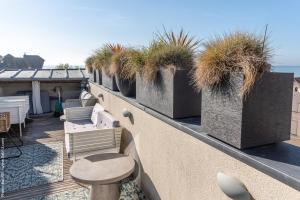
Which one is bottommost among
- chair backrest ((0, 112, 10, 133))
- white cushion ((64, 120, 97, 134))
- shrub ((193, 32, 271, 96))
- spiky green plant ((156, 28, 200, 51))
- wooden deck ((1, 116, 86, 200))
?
wooden deck ((1, 116, 86, 200))

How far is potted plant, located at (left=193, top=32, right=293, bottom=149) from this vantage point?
1380 mm

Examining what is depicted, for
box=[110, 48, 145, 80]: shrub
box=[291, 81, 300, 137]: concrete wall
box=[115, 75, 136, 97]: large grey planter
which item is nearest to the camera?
box=[110, 48, 145, 80]: shrub

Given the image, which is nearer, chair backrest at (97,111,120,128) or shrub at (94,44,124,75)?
chair backrest at (97,111,120,128)

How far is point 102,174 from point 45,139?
417 centimetres

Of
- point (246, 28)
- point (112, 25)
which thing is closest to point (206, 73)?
point (246, 28)

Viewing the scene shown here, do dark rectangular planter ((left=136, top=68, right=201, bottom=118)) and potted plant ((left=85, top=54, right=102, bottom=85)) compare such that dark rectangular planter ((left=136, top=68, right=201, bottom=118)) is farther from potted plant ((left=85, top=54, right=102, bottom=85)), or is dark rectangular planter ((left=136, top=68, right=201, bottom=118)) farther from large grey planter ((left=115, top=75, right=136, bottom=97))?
potted plant ((left=85, top=54, right=102, bottom=85))

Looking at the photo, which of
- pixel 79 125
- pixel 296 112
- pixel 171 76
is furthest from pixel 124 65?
pixel 296 112

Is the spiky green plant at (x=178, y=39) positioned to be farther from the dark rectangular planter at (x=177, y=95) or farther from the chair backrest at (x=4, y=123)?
the chair backrest at (x=4, y=123)

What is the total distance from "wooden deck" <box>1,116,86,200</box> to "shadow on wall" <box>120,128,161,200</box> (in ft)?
3.30

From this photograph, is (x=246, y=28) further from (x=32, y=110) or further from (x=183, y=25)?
(x=32, y=110)

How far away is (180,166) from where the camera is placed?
2146 millimetres

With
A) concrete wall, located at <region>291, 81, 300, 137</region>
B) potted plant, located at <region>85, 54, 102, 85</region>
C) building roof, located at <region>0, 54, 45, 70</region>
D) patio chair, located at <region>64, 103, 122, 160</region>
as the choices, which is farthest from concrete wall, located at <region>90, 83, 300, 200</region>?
building roof, located at <region>0, 54, 45, 70</region>

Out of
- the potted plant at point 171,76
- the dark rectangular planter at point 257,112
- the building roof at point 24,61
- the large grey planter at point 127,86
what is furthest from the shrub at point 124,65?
the building roof at point 24,61

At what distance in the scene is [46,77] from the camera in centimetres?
999
